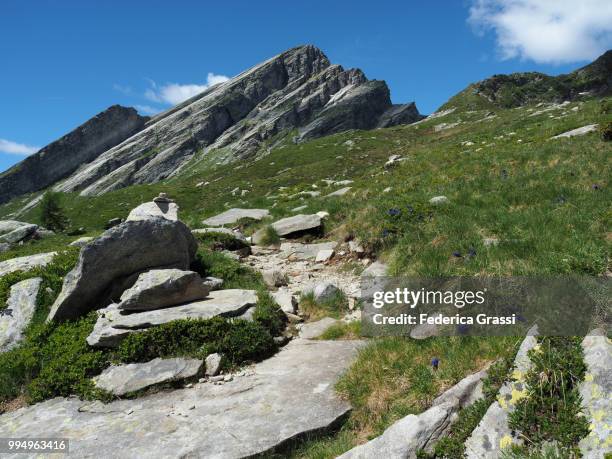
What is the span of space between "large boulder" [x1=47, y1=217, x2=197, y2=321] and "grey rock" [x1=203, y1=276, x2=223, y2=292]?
896 millimetres

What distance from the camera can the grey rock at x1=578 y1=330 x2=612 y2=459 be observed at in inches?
154

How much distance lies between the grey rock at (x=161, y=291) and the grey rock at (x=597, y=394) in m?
8.58

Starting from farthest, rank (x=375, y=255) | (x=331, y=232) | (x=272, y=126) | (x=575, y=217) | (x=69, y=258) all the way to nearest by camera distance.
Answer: (x=272, y=126), (x=331, y=232), (x=69, y=258), (x=375, y=255), (x=575, y=217)

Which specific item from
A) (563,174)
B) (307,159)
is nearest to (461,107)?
(307,159)

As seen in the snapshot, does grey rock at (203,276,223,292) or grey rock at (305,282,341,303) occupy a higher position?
grey rock at (203,276,223,292)

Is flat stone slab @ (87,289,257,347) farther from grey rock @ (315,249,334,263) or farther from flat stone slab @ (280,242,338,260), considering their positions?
flat stone slab @ (280,242,338,260)

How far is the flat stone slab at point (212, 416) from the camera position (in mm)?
5910

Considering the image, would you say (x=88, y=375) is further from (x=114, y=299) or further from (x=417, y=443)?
(x=417, y=443)

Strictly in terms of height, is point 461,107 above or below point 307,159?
above

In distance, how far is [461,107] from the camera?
4124 inches

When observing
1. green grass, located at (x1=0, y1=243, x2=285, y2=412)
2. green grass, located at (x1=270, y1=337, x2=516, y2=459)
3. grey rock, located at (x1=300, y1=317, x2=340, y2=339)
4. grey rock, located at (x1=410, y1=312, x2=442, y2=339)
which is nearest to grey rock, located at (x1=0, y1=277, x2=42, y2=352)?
Answer: green grass, located at (x1=0, y1=243, x2=285, y2=412)

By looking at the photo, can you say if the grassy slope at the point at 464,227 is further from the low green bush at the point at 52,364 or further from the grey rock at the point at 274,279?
the low green bush at the point at 52,364

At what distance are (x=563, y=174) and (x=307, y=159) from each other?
70.5m

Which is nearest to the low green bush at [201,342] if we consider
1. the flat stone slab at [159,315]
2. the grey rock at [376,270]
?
the flat stone slab at [159,315]
